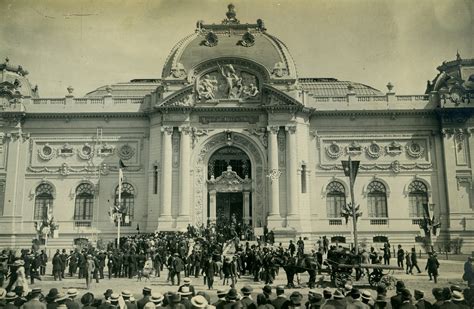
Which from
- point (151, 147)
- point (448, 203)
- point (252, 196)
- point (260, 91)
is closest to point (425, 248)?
point (448, 203)

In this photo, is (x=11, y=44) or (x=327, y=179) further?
(x=327, y=179)

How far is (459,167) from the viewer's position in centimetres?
4419

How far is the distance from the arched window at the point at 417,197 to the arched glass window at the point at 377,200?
258 centimetres

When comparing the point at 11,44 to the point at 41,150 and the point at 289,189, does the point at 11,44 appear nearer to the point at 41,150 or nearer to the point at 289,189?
the point at 41,150

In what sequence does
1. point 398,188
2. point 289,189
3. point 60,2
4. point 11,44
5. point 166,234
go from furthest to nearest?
1. point 398,188
2. point 289,189
3. point 166,234
4. point 11,44
5. point 60,2

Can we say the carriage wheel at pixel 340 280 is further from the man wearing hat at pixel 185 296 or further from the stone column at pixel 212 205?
the stone column at pixel 212 205

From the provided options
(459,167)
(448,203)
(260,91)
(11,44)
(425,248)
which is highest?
(260,91)

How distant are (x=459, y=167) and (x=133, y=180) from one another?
32.9 meters

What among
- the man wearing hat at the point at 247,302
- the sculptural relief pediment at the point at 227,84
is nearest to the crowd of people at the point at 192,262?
the man wearing hat at the point at 247,302

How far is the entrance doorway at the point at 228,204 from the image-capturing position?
44.3 m

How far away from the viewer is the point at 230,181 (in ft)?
145

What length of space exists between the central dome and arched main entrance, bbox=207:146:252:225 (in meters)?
8.85

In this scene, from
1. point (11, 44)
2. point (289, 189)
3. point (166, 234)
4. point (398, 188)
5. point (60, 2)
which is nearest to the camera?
point (60, 2)

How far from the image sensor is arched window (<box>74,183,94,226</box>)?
45.0 m
